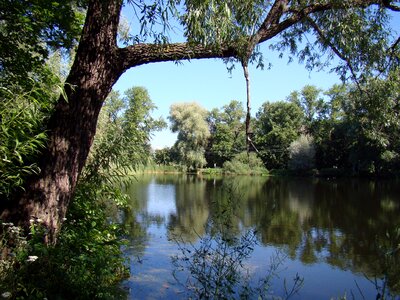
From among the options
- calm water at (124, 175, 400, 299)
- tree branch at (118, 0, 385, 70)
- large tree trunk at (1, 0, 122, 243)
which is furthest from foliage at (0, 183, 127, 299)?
tree branch at (118, 0, 385, 70)

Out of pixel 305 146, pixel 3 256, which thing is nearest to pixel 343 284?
pixel 3 256

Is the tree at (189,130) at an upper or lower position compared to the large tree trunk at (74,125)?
upper

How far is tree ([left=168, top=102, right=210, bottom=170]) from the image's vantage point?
1874 inches

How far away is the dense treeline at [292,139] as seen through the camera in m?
38.4

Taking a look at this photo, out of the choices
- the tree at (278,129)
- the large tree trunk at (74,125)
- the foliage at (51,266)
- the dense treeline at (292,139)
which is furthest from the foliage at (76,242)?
the tree at (278,129)

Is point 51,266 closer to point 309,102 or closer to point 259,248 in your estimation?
point 259,248

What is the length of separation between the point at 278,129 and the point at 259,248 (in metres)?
43.1

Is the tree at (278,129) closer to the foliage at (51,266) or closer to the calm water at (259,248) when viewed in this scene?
the calm water at (259,248)

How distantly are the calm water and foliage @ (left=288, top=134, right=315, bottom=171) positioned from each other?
26.2 metres

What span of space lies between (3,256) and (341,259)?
8.01 metres

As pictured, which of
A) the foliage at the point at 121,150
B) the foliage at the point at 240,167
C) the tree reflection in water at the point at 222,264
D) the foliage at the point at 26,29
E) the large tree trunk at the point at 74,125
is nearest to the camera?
the tree reflection in water at the point at 222,264

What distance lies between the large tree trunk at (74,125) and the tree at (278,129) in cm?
4757

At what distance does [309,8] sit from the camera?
4.52 metres

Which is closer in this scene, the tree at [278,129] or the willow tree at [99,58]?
the willow tree at [99,58]
